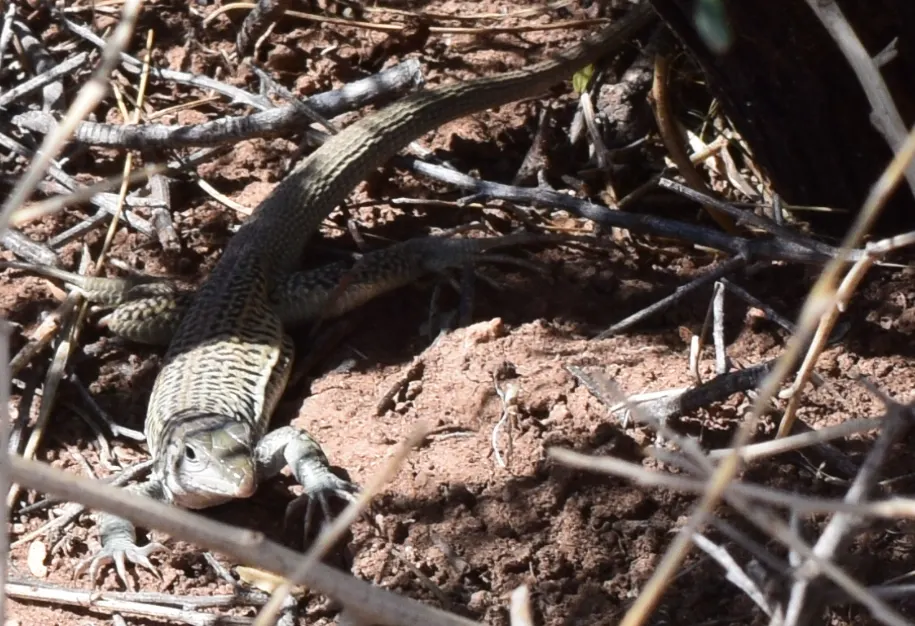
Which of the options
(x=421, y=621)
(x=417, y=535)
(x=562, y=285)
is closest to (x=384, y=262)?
(x=562, y=285)

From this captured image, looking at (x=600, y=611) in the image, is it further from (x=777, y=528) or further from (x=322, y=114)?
(x=322, y=114)

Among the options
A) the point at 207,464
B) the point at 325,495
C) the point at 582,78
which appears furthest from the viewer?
the point at 582,78

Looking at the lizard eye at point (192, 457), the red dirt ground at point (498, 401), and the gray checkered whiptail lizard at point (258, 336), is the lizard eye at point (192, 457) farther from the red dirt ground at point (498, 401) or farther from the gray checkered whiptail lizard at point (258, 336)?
the red dirt ground at point (498, 401)

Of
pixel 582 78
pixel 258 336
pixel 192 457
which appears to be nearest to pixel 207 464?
pixel 192 457

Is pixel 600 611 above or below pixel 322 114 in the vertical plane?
below

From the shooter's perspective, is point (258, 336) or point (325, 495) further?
point (258, 336)

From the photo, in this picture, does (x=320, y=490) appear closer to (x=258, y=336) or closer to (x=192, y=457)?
(x=192, y=457)

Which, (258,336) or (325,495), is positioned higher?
(258,336)
